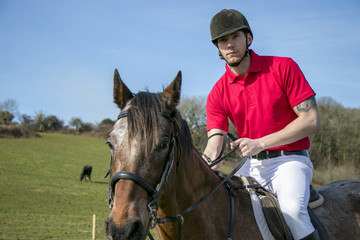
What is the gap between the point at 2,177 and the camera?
2989 centimetres

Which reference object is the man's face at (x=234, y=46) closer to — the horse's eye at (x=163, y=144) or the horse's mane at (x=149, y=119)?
the horse's mane at (x=149, y=119)

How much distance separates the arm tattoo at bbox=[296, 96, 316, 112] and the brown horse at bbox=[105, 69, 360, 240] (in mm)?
944

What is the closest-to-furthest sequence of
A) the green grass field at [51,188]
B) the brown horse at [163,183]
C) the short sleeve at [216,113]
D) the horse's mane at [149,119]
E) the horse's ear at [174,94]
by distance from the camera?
the brown horse at [163,183] < the horse's mane at [149,119] < the horse's ear at [174,94] < the short sleeve at [216,113] < the green grass field at [51,188]

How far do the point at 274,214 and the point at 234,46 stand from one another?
1.67 metres

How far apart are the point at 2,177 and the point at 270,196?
3288 cm

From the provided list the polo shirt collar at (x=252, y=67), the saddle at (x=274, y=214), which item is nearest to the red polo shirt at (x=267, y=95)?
the polo shirt collar at (x=252, y=67)

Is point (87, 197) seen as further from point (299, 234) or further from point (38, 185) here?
point (299, 234)

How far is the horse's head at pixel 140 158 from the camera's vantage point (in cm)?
182

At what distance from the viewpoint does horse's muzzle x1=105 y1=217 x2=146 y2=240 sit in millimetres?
1767

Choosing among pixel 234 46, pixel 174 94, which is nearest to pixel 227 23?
pixel 234 46

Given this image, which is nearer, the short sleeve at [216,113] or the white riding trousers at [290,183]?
the white riding trousers at [290,183]

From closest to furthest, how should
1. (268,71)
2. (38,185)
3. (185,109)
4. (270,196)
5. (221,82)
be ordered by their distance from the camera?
(270,196) → (268,71) → (221,82) → (38,185) → (185,109)

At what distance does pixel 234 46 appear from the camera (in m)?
3.17

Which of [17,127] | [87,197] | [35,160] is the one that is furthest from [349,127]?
[17,127]
